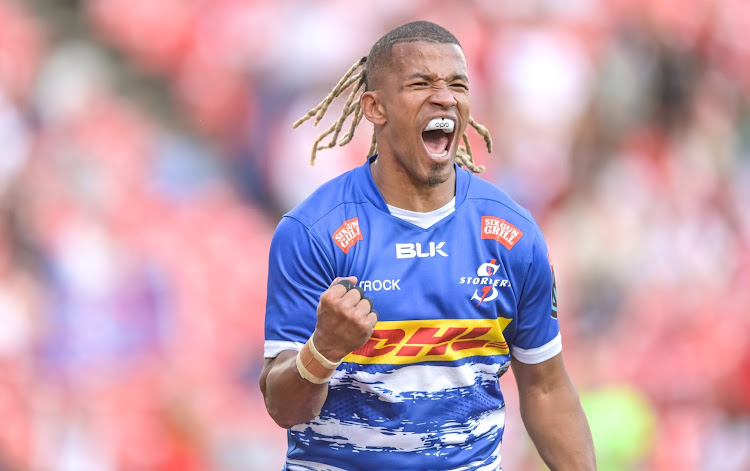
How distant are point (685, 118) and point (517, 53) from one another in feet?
4.15

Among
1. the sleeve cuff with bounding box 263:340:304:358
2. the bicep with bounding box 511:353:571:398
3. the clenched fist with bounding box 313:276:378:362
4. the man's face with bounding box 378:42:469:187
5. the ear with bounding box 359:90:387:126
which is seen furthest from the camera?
the bicep with bounding box 511:353:571:398

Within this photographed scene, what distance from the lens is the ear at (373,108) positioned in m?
3.37

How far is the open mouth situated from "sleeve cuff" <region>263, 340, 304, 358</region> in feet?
2.31

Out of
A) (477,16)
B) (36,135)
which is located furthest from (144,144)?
(477,16)

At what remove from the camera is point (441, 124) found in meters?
3.24

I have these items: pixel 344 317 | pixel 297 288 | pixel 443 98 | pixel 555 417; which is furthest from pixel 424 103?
pixel 555 417

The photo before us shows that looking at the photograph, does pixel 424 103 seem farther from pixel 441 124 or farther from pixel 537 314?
pixel 537 314

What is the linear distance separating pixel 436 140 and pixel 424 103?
0.15 metres

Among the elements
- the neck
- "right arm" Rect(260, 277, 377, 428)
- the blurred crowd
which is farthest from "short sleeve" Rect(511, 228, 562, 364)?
the blurred crowd

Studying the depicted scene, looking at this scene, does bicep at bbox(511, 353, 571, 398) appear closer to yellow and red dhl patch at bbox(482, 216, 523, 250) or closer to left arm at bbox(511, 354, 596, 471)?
left arm at bbox(511, 354, 596, 471)

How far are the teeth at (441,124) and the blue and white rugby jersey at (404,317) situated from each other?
251mm

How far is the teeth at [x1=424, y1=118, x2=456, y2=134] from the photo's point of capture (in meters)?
3.23

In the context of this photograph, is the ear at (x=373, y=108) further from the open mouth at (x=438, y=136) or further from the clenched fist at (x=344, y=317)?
the clenched fist at (x=344, y=317)

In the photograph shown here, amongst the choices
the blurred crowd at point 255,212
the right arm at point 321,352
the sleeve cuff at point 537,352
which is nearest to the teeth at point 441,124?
the right arm at point 321,352
